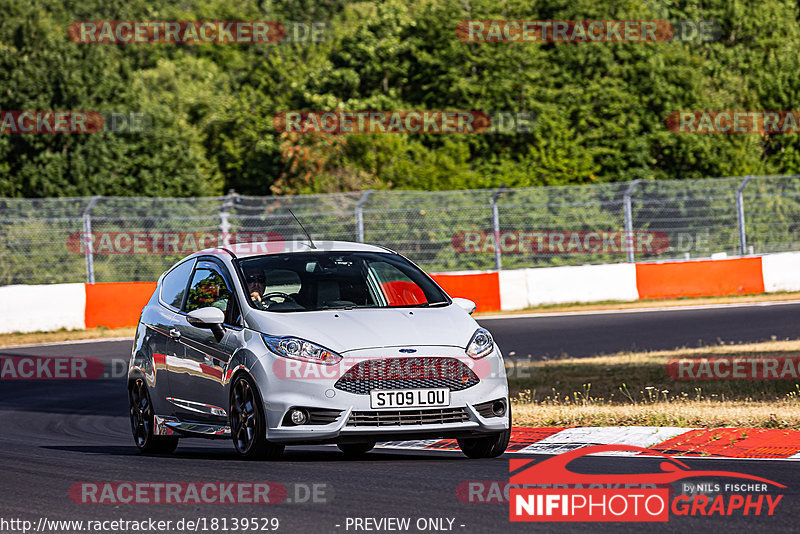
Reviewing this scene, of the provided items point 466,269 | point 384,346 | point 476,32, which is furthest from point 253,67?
point 384,346

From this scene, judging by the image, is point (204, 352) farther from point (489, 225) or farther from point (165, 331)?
point (489, 225)

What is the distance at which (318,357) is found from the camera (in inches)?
330

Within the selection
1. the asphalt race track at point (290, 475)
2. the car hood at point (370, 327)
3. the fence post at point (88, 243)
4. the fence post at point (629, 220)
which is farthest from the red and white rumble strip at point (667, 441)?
the fence post at point (629, 220)

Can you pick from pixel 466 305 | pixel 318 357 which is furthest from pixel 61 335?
pixel 318 357

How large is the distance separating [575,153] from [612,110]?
108 inches

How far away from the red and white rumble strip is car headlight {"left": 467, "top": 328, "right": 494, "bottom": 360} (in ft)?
3.10

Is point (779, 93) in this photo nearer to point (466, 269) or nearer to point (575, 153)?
point (575, 153)

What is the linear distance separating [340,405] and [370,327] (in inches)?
22.8

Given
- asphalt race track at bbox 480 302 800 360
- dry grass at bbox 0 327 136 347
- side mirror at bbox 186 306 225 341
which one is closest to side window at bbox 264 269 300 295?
side mirror at bbox 186 306 225 341

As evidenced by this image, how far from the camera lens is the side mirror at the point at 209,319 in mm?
8992

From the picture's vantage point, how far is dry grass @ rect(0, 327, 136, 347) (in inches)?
945

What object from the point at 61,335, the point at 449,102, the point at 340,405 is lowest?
the point at 340,405

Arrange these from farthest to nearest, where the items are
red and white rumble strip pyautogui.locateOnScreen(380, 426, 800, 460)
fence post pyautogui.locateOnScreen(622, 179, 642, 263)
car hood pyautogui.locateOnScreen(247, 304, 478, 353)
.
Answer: fence post pyautogui.locateOnScreen(622, 179, 642, 263) → red and white rumble strip pyautogui.locateOnScreen(380, 426, 800, 460) → car hood pyautogui.locateOnScreen(247, 304, 478, 353)

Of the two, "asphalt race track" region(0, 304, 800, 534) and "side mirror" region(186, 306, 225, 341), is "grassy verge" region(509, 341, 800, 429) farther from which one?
"side mirror" region(186, 306, 225, 341)
